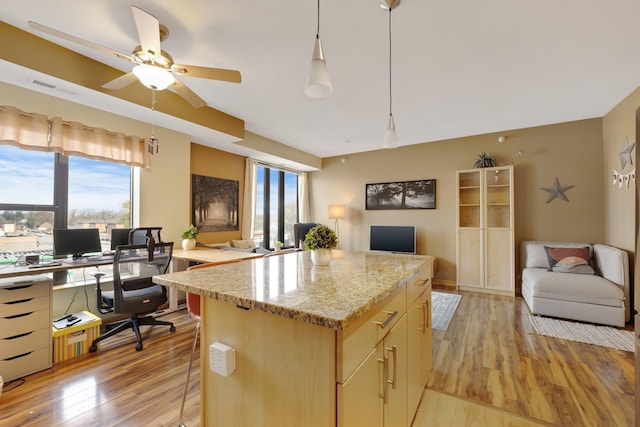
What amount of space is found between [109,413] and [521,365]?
10.2ft

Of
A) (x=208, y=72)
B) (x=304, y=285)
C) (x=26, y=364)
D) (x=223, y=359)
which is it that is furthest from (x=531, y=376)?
(x=26, y=364)

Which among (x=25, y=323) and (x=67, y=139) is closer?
(x=25, y=323)

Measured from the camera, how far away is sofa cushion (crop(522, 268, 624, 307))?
3.03 meters

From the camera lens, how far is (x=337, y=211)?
Result: 591cm

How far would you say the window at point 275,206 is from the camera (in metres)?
5.57

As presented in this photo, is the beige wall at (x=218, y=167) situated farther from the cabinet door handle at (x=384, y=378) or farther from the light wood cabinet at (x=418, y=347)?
the cabinet door handle at (x=384, y=378)

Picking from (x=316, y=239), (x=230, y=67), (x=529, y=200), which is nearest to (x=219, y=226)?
(x=230, y=67)

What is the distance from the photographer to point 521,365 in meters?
2.30

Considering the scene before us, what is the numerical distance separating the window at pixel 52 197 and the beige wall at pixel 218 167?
1.04m

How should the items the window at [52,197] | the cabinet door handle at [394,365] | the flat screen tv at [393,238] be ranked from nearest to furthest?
the cabinet door handle at [394,365]
the window at [52,197]
the flat screen tv at [393,238]

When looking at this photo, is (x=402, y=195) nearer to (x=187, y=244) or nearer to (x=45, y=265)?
(x=187, y=244)

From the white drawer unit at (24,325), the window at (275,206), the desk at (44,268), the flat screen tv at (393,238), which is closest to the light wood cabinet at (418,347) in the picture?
the desk at (44,268)

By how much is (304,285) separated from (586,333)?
350 centimetres

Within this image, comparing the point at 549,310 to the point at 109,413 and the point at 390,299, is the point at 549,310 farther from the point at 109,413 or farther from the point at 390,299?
the point at 109,413
